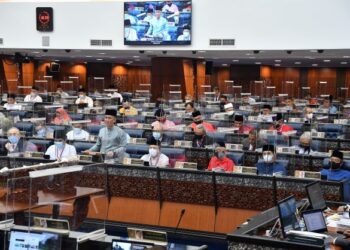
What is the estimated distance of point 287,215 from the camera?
5.68 m

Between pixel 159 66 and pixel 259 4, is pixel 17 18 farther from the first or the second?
pixel 259 4

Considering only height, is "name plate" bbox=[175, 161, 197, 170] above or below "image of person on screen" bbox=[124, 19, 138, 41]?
below

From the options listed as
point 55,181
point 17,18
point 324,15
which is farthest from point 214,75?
point 55,181

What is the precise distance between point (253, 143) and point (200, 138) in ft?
3.46

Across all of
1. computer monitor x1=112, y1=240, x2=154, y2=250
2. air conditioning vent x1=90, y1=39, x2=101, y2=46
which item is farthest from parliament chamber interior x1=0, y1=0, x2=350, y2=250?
air conditioning vent x1=90, y1=39, x2=101, y2=46

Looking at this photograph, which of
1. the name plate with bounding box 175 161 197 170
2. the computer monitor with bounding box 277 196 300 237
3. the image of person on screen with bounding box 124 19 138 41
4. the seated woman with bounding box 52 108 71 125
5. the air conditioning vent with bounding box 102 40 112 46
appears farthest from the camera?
the air conditioning vent with bounding box 102 40 112 46

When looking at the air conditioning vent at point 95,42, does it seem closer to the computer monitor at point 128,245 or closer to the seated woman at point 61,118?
the seated woman at point 61,118

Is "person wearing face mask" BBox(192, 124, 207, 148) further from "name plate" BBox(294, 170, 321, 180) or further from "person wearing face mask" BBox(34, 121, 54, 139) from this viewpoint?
"name plate" BBox(294, 170, 321, 180)

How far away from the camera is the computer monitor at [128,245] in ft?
16.4

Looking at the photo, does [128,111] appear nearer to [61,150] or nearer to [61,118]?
[61,118]

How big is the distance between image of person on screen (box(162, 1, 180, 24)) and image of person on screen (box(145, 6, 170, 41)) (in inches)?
7.0

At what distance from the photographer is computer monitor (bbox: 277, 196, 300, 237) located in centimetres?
545

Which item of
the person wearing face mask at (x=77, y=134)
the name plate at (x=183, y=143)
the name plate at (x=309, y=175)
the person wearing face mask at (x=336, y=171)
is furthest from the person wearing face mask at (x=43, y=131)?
the person wearing face mask at (x=336, y=171)

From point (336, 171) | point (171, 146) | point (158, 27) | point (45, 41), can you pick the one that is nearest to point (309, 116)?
point (158, 27)
